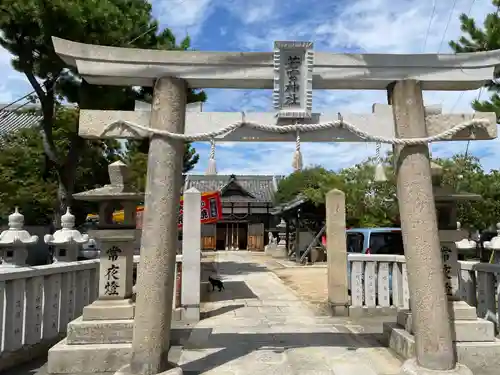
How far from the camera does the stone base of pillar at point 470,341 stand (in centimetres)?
430

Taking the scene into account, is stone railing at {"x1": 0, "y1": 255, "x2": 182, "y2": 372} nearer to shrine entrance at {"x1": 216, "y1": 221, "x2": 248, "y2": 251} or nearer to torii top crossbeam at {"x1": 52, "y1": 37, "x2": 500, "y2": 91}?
torii top crossbeam at {"x1": 52, "y1": 37, "x2": 500, "y2": 91}

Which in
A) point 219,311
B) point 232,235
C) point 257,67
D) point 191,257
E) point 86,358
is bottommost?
point 219,311

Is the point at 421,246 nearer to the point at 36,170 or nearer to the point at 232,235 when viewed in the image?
the point at 36,170

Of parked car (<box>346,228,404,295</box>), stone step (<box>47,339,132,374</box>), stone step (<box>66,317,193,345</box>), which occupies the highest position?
parked car (<box>346,228,404,295</box>)

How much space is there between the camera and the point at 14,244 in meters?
6.44

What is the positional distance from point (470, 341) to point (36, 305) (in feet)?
18.0

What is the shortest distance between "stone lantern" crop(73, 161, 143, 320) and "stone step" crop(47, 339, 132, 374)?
1.73 ft

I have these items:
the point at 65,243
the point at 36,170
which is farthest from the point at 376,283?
the point at 36,170

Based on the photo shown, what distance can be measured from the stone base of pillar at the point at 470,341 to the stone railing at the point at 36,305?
4.58 m

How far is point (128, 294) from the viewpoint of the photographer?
16.9ft

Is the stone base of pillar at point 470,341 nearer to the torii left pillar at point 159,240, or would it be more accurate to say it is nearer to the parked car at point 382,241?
the torii left pillar at point 159,240

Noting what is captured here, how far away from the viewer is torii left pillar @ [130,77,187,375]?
3795mm

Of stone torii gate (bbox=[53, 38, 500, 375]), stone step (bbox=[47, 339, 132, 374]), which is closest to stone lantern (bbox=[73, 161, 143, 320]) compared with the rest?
stone step (bbox=[47, 339, 132, 374])

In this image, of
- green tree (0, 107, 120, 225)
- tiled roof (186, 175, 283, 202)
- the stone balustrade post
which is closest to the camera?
the stone balustrade post
